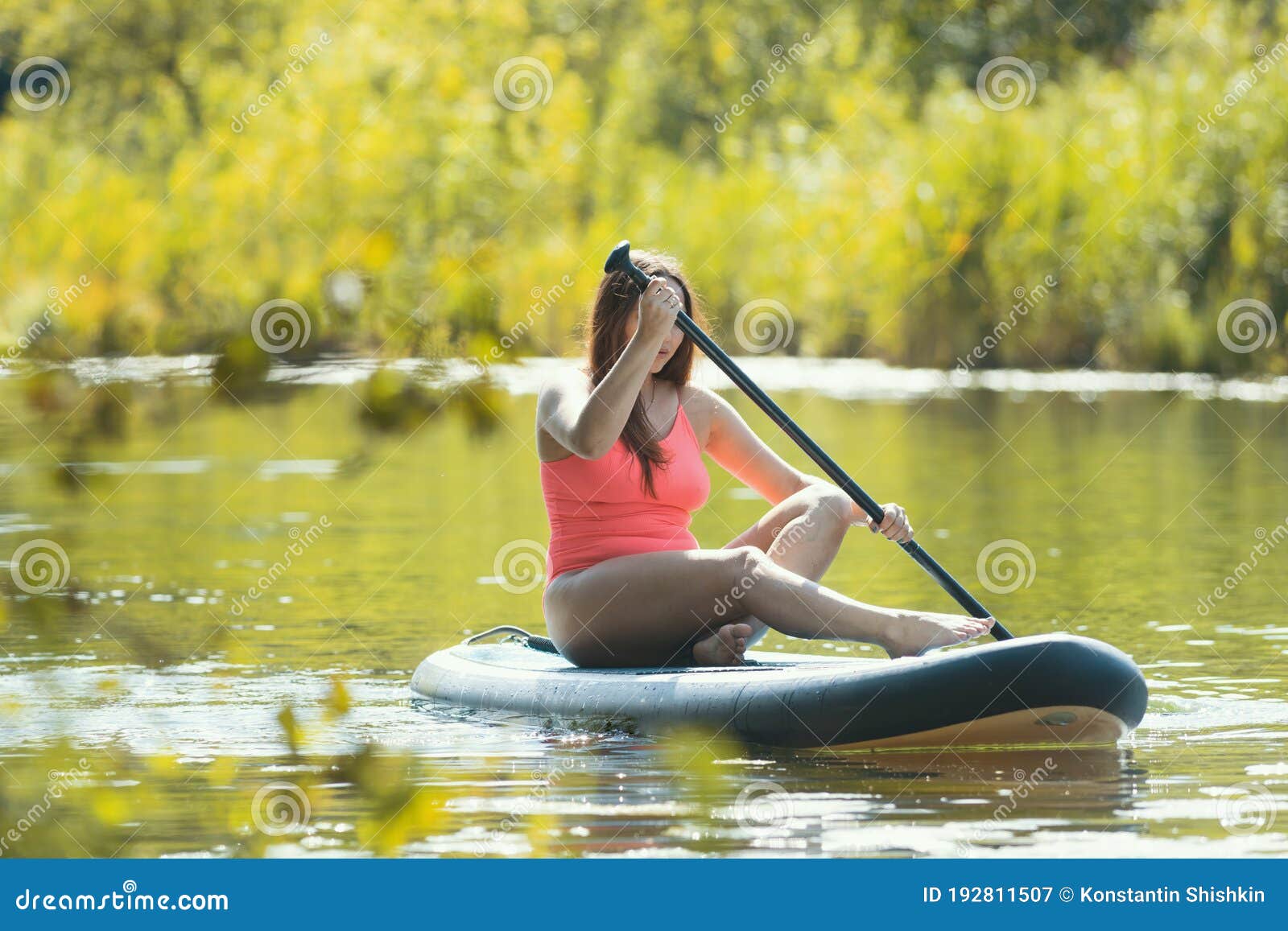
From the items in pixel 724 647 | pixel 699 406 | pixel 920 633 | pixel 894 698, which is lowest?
pixel 894 698

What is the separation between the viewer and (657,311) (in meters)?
4.43

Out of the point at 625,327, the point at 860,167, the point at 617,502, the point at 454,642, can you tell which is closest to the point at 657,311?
the point at 625,327

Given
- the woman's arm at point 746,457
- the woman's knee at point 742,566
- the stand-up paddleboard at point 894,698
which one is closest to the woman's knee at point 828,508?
the woman's arm at point 746,457

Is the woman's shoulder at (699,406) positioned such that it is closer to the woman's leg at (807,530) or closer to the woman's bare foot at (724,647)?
the woman's leg at (807,530)

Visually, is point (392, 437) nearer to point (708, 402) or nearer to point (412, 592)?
point (708, 402)

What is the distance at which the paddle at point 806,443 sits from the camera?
471 cm

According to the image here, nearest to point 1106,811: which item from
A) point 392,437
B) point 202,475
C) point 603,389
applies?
point 603,389

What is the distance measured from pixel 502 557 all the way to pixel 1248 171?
11031 millimetres

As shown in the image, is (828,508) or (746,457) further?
(746,457)

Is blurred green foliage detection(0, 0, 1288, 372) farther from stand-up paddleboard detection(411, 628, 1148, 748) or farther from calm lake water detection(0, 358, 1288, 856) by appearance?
stand-up paddleboard detection(411, 628, 1148, 748)

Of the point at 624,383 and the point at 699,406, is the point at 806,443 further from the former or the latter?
the point at 624,383

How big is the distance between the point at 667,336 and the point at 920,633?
0.92m

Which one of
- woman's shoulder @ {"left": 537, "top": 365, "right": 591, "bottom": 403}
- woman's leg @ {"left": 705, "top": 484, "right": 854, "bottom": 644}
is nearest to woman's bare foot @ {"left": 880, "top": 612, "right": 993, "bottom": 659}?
woman's leg @ {"left": 705, "top": 484, "right": 854, "bottom": 644}

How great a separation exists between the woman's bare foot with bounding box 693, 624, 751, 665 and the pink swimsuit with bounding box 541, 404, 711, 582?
227mm
